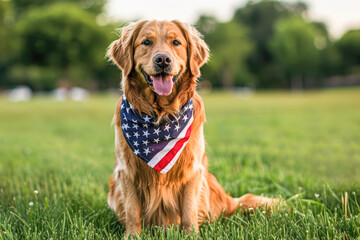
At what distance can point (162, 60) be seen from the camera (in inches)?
105

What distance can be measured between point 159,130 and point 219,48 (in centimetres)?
4766

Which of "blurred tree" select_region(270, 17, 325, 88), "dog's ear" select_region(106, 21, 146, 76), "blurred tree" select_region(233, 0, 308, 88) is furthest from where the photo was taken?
"blurred tree" select_region(233, 0, 308, 88)

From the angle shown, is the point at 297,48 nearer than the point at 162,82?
No

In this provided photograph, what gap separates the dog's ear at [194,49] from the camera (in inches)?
116

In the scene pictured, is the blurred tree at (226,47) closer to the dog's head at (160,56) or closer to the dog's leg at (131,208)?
the dog's head at (160,56)

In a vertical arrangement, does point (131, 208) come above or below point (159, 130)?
below

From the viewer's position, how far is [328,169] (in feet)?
15.8

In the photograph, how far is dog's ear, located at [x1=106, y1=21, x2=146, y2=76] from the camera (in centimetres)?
290

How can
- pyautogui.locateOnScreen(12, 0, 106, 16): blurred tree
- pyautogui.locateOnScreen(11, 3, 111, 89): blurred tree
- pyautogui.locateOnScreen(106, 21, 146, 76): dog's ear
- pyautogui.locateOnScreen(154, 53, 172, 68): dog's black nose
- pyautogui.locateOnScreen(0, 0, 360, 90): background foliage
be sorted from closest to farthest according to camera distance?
pyautogui.locateOnScreen(154, 53, 172, 68): dog's black nose, pyautogui.locateOnScreen(106, 21, 146, 76): dog's ear, pyautogui.locateOnScreen(11, 3, 111, 89): blurred tree, pyautogui.locateOnScreen(0, 0, 360, 90): background foliage, pyautogui.locateOnScreen(12, 0, 106, 16): blurred tree

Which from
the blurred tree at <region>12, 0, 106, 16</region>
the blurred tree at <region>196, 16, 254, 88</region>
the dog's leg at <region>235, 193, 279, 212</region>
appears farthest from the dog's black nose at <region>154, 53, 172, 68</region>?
the blurred tree at <region>196, 16, 254, 88</region>

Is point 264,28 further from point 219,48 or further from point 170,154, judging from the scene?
point 170,154

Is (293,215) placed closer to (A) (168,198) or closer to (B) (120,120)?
(A) (168,198)

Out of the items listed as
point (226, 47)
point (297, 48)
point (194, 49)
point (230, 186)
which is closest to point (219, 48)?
point (226, 47)

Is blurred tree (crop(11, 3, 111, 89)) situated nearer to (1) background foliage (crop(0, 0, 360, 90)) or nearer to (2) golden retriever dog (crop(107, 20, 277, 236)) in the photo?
(1) background foliage (crop(0, 0, 360, 90))
